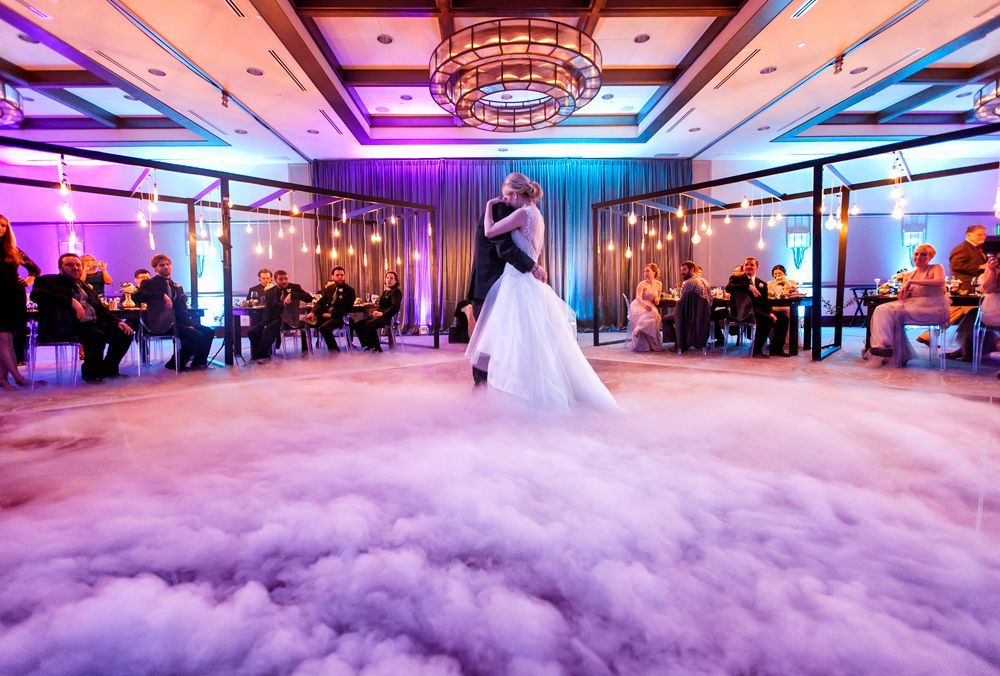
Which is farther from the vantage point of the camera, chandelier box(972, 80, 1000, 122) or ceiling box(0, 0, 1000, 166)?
chandelier box(972, 80, 1000, 122)

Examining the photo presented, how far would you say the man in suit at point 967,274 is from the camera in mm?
5531

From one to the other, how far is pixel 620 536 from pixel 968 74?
32.5ft

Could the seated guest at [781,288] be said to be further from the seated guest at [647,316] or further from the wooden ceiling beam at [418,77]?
the wooden ceiling beam at [418,77]

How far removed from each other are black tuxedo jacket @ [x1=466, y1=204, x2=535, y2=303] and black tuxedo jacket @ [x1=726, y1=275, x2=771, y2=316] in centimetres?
378

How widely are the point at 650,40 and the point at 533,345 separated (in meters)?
5.62

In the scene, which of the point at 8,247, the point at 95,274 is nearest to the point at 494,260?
the point at 8,247

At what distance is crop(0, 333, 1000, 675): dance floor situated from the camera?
1.05 metres

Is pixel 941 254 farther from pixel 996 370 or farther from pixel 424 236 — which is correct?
pixel 424 236

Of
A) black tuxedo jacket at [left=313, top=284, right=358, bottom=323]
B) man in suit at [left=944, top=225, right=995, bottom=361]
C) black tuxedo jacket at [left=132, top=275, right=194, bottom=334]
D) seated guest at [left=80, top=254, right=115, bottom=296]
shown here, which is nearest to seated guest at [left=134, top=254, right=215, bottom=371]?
black tuxedo jacket at [left=132, top=275, right=194, bottom=334]

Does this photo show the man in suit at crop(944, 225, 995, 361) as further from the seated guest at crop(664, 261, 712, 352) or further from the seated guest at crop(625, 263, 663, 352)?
the seated guest at crop(625, 263, 663, 352)

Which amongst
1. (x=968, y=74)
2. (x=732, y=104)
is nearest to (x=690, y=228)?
(x=732, y=104)

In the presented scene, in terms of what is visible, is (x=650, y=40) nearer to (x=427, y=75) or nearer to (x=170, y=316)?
(x=427, y=75)

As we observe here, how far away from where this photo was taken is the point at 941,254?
11008 mm

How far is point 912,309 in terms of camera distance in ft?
16.0
